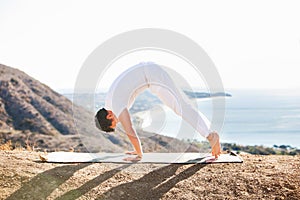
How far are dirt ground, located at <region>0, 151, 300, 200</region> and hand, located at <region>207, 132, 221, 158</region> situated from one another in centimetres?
20

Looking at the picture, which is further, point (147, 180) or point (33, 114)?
point (33, 114)

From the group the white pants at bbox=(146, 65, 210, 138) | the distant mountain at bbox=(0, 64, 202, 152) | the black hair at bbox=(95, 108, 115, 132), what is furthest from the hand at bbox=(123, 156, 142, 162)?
the distant mountain at bbox=(0, 64, 202, 152)

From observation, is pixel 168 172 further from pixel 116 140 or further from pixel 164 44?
pixel 116 140

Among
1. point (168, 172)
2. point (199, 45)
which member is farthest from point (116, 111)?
point (199, 45)

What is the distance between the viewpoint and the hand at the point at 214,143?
3.71m

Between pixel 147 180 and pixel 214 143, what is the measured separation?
817 millimetres

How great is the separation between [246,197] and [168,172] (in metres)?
0.81

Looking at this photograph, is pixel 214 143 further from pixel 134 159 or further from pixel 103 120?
pixel 103 120

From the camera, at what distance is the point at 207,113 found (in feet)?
12.6

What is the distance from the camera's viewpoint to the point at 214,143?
150 inches

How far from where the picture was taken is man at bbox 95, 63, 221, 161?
12.1ft

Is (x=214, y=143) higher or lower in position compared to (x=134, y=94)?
lower

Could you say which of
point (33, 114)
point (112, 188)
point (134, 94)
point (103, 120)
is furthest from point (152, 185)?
point (33, 114)

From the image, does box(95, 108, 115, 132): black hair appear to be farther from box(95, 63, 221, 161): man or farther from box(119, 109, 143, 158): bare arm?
box(119, 109, 143, 158): bare arm
